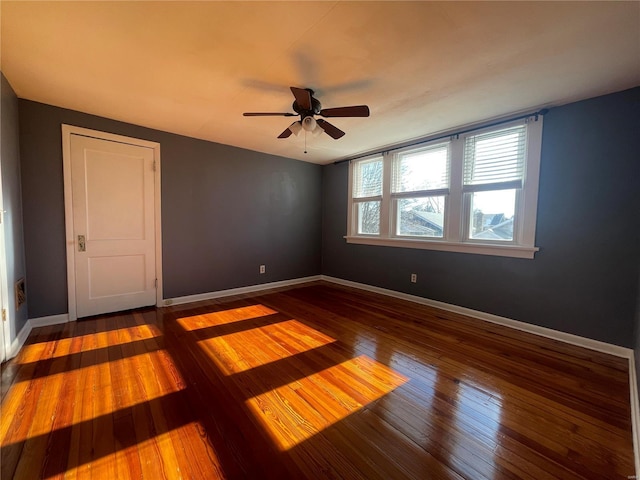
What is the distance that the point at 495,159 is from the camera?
305 centimetres

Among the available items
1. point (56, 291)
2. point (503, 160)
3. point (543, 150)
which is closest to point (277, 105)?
point (503, 160)

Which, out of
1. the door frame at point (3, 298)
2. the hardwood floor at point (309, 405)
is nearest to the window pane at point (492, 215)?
the hardwood floor at point (309, 405)

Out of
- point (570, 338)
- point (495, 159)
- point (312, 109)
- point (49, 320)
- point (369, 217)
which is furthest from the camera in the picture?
point (369, 217)

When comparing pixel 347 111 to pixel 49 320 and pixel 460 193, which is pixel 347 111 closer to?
pixel 460 193

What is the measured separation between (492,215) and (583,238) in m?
0.82

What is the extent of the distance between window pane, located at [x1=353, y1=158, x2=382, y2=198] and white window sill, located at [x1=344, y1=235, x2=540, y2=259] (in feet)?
2.56

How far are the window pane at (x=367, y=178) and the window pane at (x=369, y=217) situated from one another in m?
0.17

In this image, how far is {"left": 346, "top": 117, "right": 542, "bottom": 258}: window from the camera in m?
2.84

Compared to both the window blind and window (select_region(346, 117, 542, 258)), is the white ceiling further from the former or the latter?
window (select_region(346, 117, 542, 258))

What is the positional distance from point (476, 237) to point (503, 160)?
3.06ft

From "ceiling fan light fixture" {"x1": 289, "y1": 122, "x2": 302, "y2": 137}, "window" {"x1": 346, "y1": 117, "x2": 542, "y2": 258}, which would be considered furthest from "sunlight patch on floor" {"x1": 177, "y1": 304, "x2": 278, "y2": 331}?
"ceiling fan light fixture" {"x1": 289, "y1": 122, "x2": 302, "y2": 137}

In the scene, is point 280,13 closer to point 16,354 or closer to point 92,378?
point 92,378

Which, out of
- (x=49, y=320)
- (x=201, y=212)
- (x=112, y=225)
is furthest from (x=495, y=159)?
(x=49, y=320)

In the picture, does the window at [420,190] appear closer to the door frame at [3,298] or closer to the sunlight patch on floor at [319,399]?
the sunlight patch on floor at [319,399]
